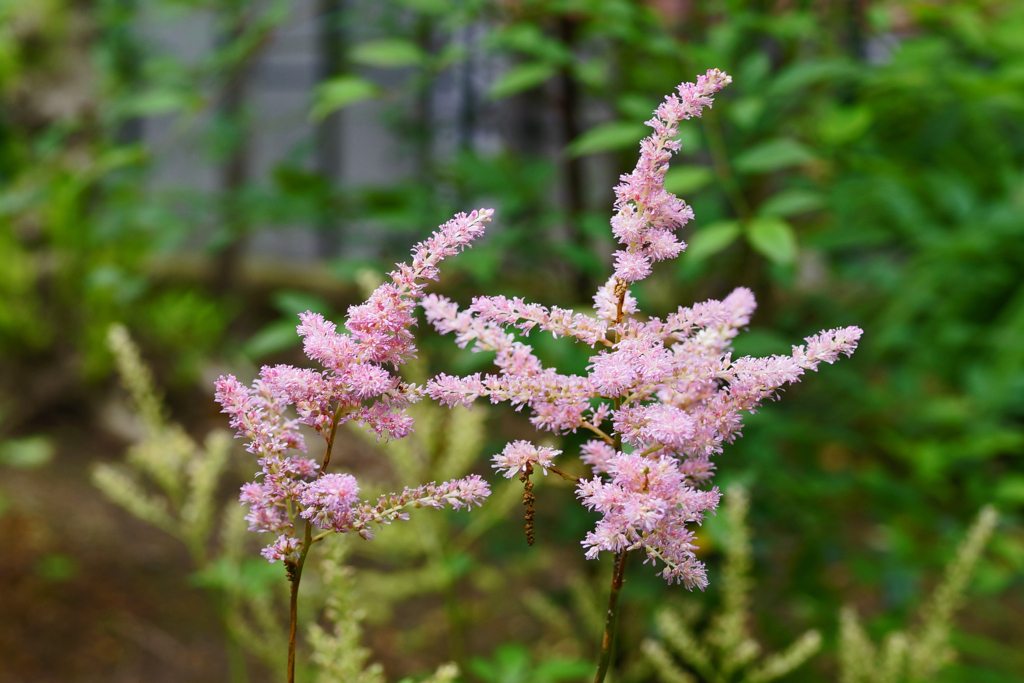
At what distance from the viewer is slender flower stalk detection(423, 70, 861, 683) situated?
1.40 feet

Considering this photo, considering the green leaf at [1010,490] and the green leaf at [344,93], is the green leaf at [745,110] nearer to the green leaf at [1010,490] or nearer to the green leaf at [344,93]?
the green leaf at [344,93]

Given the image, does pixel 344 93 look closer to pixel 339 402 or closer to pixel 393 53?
pixel 393 53

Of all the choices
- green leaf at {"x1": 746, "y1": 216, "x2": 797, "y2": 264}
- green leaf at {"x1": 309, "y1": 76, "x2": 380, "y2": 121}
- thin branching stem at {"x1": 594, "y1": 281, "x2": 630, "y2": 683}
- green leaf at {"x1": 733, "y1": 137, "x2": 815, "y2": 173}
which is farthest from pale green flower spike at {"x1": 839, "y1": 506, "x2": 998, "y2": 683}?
green leaf at {"x1": 309, "y1": 76, "x2": 380, "y2": 121}

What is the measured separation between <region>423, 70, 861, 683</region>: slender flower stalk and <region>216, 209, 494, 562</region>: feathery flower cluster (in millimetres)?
25

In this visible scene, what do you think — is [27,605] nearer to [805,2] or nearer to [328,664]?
[328,664]

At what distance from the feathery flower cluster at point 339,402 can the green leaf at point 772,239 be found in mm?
539

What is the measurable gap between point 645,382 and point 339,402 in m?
0.17

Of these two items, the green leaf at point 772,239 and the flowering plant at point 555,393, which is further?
the green leaf at point 772,239

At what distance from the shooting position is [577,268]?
1484 millimetres

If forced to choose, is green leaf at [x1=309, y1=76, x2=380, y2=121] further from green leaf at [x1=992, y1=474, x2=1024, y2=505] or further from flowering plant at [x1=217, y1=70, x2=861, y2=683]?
green leaf at [x1=992, y1=474, x2=1024, y2=505]

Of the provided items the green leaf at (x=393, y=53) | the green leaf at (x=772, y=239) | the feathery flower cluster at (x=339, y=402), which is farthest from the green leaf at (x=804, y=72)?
the feathery flower cluster at (x=339, y=402)

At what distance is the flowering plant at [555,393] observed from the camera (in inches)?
17.0

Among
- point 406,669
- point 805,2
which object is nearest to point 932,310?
→ point 805,2

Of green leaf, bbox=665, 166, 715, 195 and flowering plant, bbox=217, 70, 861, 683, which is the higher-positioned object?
green leaf, bbox=665, 166, 715, 195
